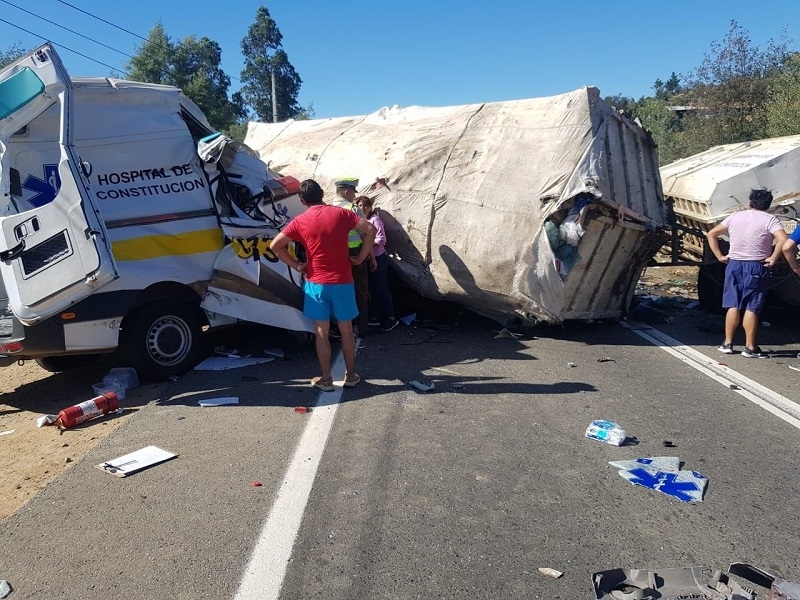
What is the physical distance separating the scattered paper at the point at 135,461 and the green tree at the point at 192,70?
108 feet

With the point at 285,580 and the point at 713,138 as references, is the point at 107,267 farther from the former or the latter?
the point at 713,138

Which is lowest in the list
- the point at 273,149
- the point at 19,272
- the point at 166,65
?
the point at 19,272

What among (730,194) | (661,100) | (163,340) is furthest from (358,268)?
(661,100)

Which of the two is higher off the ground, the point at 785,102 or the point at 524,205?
the point at 785,102

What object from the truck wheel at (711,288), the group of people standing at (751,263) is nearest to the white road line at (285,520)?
the group of people standing at (751,263)

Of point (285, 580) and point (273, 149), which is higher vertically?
point (273, 149)

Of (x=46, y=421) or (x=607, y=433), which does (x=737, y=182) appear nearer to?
(x=607, y=433)

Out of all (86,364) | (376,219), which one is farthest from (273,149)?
(86,364)

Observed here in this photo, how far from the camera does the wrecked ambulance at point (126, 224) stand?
5.36 metres

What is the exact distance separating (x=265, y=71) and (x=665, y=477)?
50.1m

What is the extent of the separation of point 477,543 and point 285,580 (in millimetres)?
989

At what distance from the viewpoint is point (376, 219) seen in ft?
27.5

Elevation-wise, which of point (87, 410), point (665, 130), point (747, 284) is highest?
point (665, 130)

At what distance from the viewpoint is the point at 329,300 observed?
5973 mm
